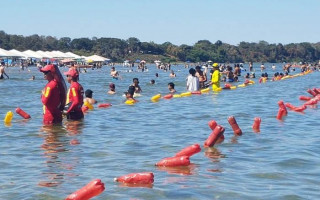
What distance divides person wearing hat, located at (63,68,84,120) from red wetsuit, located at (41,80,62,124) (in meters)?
0.53

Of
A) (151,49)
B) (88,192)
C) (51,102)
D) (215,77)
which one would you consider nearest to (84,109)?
(51,102)

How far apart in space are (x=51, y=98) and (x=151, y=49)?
150m

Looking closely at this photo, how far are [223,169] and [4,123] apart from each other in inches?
276

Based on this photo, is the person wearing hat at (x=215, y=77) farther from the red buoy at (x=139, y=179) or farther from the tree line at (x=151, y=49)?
the tree line at (x=151, y=49)

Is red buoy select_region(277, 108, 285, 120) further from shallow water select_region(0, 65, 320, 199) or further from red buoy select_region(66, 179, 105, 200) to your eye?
red buoy select_region(66, 179, 105, 200)

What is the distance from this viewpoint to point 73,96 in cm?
1220

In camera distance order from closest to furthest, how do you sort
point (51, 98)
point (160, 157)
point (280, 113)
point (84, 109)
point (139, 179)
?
point (139, 179) → point (160, 157) → point (51, 98) → point (280, 113) → point (84, 109)

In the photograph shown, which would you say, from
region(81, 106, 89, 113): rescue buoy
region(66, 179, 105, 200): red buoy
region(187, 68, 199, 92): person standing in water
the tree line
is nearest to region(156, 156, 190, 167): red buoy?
region(66, 179, 105, 200): red buoy

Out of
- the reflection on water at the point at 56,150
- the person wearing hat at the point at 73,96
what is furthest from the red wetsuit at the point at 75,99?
the reflection on water at the point at 56,150

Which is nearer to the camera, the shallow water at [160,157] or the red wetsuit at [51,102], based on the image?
the shallow water at [160,157]

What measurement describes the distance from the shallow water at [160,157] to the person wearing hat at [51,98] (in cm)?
27

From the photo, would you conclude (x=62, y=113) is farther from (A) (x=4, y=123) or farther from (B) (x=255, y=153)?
(B) (x=255, y=153)

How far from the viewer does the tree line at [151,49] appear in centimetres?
13038

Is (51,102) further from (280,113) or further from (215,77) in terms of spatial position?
(215,77)
